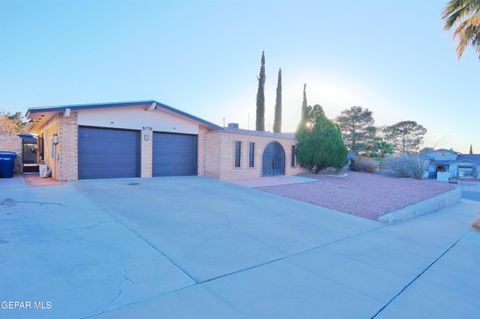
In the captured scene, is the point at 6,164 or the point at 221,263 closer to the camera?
the point at 221,263

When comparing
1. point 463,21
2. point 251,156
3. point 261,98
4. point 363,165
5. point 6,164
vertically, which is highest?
point 261,98

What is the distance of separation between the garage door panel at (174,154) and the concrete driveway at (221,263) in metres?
6.23

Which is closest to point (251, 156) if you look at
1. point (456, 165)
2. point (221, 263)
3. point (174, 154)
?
point (174, 154)

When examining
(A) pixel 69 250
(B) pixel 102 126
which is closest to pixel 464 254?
(A) pixel 69 250

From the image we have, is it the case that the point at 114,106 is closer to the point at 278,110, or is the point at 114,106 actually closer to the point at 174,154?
the point at 174,154

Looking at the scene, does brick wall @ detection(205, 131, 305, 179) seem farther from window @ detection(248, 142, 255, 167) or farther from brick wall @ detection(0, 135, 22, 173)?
brick wall @ detection(0, 135, 22, 173)

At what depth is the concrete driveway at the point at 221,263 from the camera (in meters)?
2.72

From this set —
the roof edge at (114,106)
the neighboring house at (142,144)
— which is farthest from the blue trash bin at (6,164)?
the roof edge at (114,106)

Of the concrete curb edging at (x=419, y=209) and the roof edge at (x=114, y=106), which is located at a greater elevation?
the roof edge at (x=114, y=106)

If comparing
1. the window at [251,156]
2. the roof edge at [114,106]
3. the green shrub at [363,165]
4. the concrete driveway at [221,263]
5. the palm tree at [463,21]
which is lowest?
the concrete driveway at [221,263]

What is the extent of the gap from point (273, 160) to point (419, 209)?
9.11m

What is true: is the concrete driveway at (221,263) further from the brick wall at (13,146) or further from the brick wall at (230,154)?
the brick wall at (13,146)

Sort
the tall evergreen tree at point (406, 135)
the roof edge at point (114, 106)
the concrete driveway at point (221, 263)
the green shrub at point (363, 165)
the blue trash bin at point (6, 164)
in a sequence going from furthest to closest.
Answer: the tall evergreen tree at point (406, 135), the green shrub at point (363, 165), the blue trash bin at point (6, 164), the roof edge at point (114, 106), the concrete driveway at point (221, 263)

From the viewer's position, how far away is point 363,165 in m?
23.0
